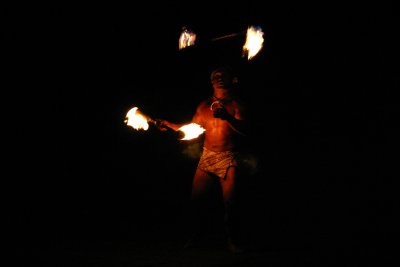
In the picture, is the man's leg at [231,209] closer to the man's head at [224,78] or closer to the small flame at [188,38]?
the man's head at [224,78]

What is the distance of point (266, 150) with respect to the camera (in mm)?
8406

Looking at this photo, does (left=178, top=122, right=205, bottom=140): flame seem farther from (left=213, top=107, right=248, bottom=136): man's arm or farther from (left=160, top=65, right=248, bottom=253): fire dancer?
(left=213, top=107, right=248, bottom=136): man's arm

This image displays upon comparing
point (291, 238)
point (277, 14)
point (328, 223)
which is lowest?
point (291, 238)

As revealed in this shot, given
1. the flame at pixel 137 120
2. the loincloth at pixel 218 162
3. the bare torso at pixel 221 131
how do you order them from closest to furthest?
the loincloth at pixel 218 162 < the bare torso at pixel 221 131 < the flame at pixel 137 120

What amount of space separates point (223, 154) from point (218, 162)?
0.39 feet

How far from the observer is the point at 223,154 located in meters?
5.30

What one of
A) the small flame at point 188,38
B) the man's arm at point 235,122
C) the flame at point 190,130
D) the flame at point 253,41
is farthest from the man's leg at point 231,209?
the small flame at point 188,38

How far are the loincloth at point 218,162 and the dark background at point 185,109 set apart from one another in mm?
1641

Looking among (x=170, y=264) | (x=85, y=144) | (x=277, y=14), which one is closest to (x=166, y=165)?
(x=85, y=144)

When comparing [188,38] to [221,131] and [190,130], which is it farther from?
[221,131]

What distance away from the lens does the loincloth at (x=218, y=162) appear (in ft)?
17.1

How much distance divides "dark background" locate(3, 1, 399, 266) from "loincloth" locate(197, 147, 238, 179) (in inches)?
64.6

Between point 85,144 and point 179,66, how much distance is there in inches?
91.4

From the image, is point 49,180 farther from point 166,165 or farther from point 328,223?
point 328,223
